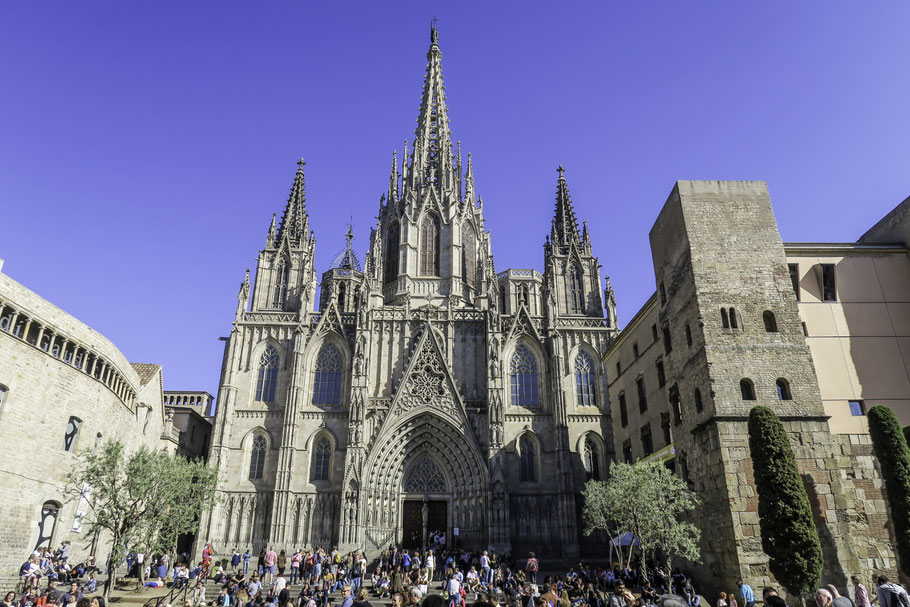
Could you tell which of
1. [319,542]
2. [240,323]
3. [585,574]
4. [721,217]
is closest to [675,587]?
[585,574]

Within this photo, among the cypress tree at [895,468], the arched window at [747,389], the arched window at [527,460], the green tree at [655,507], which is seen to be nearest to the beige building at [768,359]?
the arched window at [747,389]

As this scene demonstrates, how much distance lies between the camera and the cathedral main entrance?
35.7 m

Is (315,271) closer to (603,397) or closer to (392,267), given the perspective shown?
(392,267)

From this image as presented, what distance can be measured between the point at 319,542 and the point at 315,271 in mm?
18931

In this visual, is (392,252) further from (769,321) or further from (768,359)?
(768,359)

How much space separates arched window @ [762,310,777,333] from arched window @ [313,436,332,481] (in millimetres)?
25558

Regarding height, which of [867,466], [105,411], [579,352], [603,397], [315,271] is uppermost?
[315,271]

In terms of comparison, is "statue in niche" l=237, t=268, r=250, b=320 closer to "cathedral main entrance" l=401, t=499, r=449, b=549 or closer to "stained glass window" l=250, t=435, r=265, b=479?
"stained glass window" l=250, t=435, r=265, b=479

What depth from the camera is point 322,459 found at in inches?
1454

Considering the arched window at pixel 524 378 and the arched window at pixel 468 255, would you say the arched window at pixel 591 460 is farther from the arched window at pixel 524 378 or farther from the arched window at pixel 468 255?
the arched window at pixel 468 255

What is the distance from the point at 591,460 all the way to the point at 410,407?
465 inches

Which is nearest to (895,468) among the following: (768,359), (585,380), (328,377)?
(768,359)

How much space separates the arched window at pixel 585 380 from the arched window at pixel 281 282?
2102cm

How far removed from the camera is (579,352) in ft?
133
